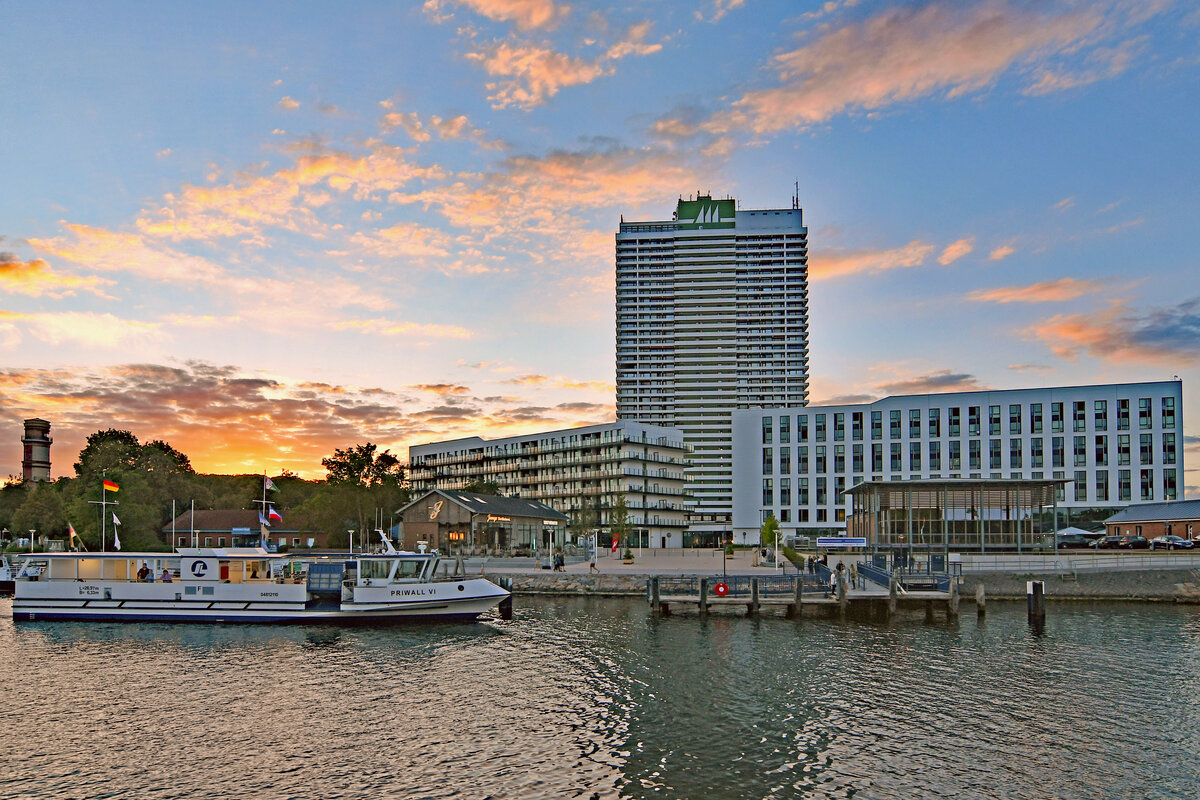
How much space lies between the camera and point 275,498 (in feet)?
563

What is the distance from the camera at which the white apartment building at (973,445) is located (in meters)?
129

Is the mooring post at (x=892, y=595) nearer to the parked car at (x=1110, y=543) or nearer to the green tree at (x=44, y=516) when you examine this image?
the parked car at (x=1110, y=543)

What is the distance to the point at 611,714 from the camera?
29.3m

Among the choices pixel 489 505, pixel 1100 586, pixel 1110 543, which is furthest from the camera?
pixel 489 505

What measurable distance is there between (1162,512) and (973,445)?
39.7m

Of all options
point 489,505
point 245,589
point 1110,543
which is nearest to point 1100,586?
point 1110,543

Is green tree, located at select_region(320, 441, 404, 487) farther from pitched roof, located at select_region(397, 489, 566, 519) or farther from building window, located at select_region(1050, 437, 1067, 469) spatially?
building window, located at select_region(1050, 437, 1067, 469)

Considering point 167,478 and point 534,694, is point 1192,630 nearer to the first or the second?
point 534,694

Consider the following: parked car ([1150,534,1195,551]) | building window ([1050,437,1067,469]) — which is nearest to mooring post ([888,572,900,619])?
parked car ([1150,534,1195,551])

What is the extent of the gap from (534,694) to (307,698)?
27.2ft

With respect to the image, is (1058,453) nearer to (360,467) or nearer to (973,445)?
(973,445)

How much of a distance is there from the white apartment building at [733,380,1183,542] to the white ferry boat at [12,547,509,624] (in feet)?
308

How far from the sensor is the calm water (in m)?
22.6

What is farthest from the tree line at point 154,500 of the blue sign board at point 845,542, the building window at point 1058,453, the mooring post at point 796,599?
the building window at point 1058,453
